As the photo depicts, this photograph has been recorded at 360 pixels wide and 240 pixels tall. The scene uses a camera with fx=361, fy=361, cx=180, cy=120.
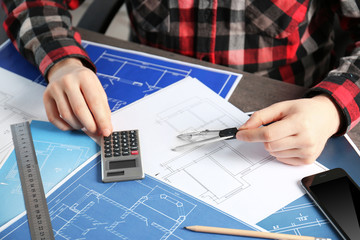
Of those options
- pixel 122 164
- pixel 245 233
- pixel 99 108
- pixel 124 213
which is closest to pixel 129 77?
pixel 99 108

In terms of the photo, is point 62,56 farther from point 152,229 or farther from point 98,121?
point 152,229

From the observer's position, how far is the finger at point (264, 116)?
2.32ft

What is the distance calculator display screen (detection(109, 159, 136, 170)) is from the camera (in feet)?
2.30

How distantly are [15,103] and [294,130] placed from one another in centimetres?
63

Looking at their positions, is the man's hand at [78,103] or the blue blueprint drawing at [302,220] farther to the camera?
the man's hand at [78,103]

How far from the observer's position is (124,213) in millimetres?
633

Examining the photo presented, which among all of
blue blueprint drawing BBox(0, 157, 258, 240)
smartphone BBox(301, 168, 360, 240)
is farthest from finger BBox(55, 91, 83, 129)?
smartphone BBox(301, 168, 360, 240)

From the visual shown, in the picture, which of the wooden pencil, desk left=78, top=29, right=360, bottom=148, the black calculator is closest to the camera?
the wooden pencil

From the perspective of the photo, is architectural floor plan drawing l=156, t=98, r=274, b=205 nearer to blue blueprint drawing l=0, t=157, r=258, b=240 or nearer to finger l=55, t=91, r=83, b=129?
blue blueprint drawing l=0, t=157, r=258, b=240

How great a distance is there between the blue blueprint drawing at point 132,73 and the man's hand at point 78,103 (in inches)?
3.0

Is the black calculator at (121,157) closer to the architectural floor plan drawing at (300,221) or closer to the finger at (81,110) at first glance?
the finger at (81,110)

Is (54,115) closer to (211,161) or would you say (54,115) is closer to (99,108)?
(99,108)

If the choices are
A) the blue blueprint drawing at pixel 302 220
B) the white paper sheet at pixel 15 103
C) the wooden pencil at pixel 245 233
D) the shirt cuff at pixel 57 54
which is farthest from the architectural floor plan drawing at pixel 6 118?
the blue blueprint drawing at pixel 302 220

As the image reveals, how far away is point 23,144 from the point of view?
29.7 inches
